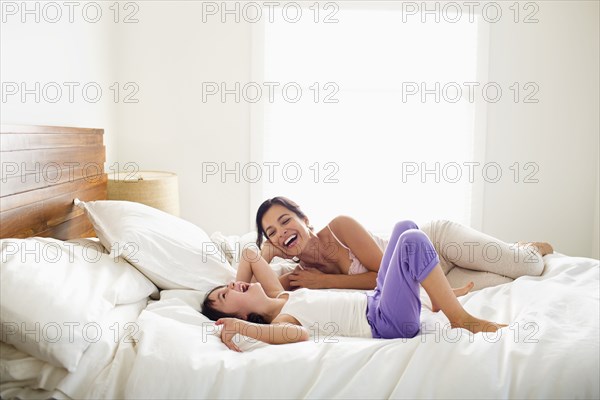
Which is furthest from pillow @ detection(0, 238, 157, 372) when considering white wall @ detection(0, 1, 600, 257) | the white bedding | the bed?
white wall @ detection(0, 1, 600, 257)

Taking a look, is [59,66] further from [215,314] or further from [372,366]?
[372,366]

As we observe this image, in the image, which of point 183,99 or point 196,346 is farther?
point 183,99

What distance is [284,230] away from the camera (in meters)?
2.26

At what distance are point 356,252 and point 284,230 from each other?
1.04 feet

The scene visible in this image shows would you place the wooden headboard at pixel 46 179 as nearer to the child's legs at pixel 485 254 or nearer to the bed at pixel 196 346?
the bed at pixel 196 346

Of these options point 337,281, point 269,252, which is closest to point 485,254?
point 337,281

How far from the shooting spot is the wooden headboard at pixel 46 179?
1863 mm

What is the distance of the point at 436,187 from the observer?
13.6 ft

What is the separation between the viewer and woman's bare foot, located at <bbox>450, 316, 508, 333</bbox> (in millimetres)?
1664

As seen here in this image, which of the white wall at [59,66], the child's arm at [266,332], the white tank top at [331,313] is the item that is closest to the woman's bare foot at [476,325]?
the white tank top at [331,313]

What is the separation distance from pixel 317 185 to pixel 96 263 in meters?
2.36

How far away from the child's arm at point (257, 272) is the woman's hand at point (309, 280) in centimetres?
10

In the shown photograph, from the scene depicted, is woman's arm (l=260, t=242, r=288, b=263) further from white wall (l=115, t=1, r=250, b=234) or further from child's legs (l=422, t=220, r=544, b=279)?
white wall (l=115, t=1, r=250, b=234)

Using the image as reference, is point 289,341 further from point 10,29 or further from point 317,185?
point 317,185
